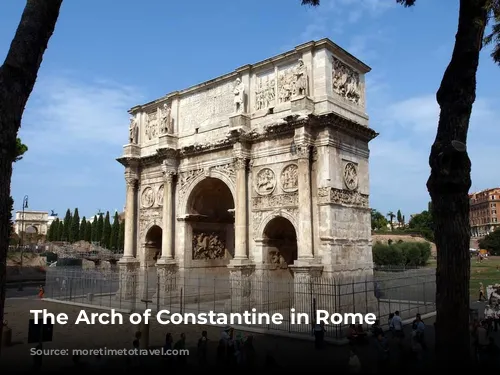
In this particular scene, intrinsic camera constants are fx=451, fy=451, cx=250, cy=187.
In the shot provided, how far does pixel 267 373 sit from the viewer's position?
327 inches

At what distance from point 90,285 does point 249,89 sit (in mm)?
12816

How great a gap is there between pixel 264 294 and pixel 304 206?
390cm

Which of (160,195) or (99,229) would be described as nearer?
(160,195)

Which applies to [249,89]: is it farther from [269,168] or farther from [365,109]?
[365,109]

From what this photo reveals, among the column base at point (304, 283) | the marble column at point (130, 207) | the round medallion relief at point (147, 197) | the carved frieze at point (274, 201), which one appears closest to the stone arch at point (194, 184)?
the carved frieze at point (274, 201)

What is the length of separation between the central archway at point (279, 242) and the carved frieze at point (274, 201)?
555 millimetres

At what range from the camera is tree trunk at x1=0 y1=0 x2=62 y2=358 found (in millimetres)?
5488

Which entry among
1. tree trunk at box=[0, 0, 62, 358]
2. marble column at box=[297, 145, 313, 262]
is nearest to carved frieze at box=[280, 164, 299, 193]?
marble column at box=[297, 145, 313, 262]

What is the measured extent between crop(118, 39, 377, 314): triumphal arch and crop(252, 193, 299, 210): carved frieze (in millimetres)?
40

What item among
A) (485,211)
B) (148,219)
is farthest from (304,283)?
(485,211)

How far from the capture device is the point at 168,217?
21094mm

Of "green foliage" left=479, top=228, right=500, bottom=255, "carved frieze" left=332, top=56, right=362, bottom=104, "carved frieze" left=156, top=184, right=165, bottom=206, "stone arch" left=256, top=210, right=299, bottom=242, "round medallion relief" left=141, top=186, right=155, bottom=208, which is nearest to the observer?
"stone arch" left=256, top=210, right=299, bottom=242

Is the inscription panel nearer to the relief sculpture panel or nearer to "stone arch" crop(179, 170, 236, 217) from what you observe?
the relief sculpture panel

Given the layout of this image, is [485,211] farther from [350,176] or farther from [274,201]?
[274,201]
